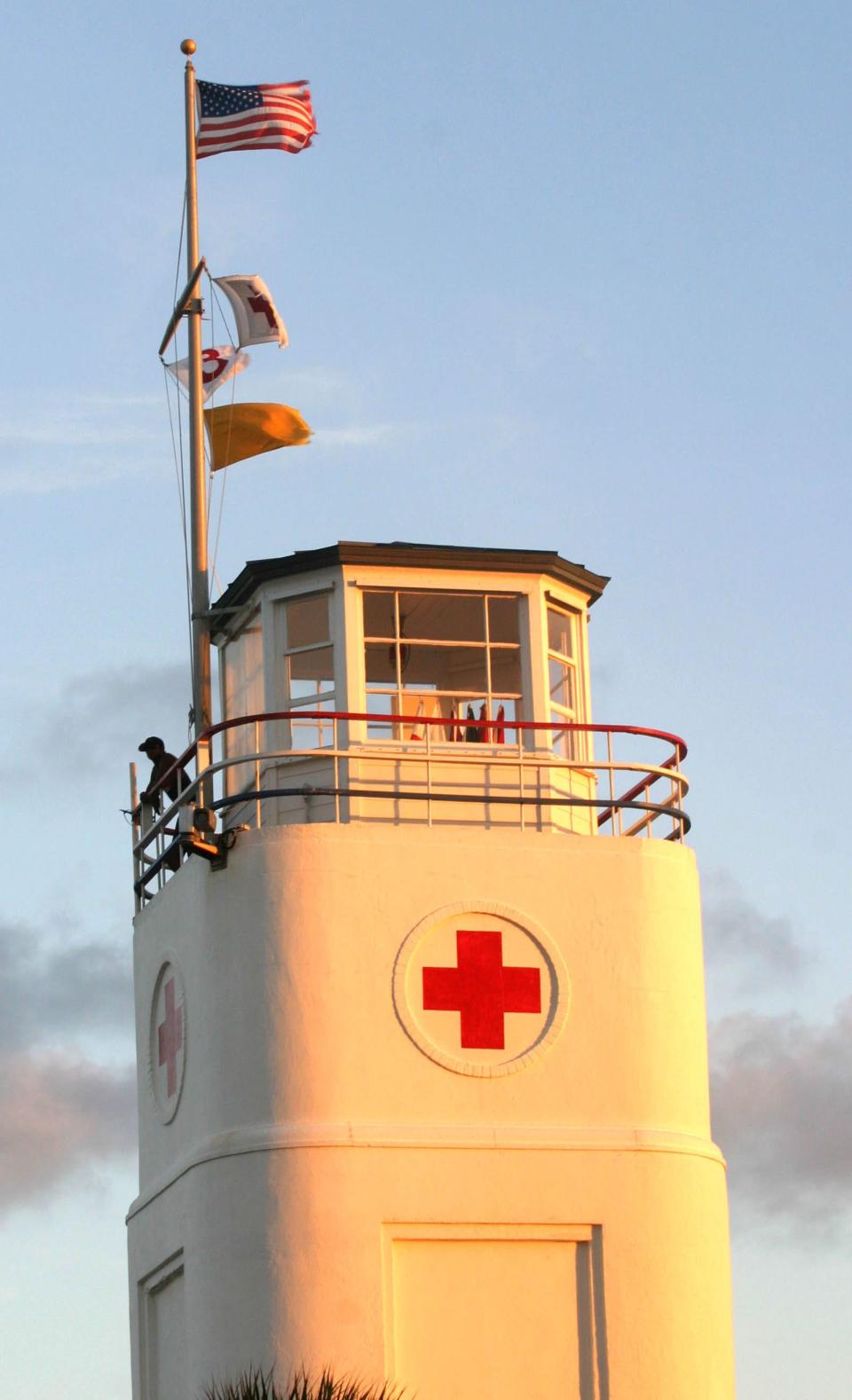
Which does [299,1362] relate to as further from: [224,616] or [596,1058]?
[224,616]

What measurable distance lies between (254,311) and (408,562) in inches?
160

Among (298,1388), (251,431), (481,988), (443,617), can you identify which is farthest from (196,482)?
(298,1388)

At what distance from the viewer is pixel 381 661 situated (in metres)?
31.3

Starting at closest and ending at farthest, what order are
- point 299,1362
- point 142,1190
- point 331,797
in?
point 299,1362, point 331,797, point 142,1190

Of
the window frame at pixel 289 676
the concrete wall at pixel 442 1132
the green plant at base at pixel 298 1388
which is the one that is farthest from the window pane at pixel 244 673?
the green plant at base at pixel 298 1388

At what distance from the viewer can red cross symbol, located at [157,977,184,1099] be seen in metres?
30.9

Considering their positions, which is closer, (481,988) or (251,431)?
(481,988)

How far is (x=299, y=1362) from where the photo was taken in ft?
91.5

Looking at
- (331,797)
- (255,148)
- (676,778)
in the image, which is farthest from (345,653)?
(255,148)

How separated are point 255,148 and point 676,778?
9.29m

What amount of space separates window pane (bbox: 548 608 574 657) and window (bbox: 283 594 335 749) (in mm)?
2707

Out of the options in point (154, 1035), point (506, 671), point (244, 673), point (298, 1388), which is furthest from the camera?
point (244, 673)

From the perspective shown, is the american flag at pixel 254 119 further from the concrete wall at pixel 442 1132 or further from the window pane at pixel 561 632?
the concrete wall at pixel 442 1132

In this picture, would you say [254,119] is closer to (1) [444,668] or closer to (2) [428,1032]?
(1) [444,668]
